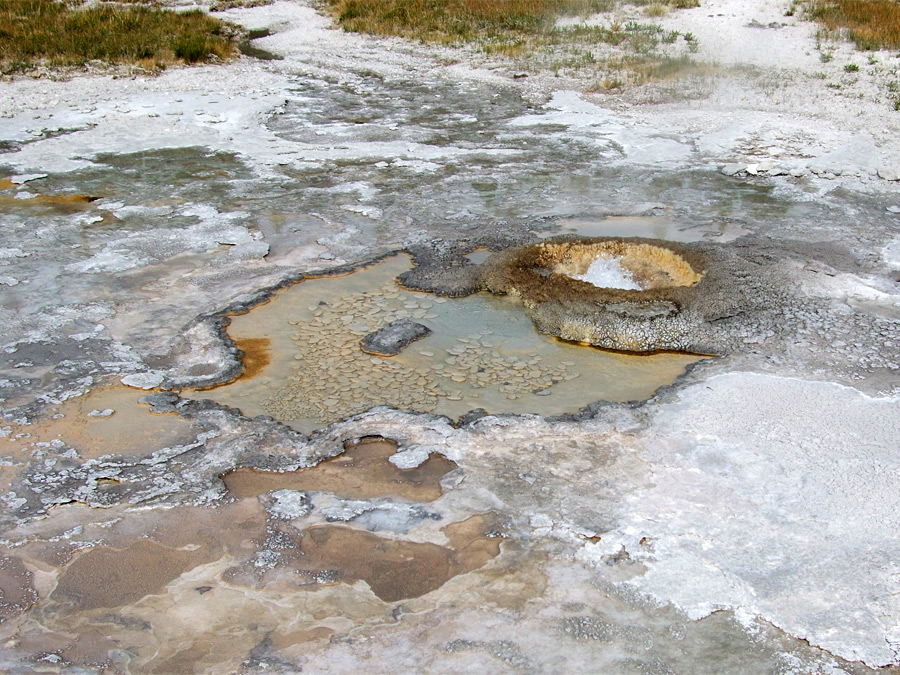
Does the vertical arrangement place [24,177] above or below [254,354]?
above

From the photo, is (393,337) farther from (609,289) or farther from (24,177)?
(24,177)

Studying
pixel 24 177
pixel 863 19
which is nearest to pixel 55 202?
pixel 24 177

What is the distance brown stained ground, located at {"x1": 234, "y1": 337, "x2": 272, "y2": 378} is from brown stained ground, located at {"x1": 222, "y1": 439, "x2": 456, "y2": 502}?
957 millimetres

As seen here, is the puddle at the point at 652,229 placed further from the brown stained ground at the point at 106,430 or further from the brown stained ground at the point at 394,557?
the brown stained ground at the point at 394,557

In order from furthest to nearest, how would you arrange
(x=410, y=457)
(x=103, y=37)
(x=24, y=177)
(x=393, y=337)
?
(x=103, y=37) → (x=24, y=177) → (x=393, y=337) → (x=410, y=457)

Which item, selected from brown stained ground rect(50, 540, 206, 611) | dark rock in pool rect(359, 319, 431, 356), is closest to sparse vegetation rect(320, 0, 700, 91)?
dark rock in pool rect(359, 319, 431, 356)

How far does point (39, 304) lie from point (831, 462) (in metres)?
4.76

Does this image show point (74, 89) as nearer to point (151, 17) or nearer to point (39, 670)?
point (151, 17)

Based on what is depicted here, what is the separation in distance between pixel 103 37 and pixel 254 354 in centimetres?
1113

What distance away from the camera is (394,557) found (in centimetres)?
322

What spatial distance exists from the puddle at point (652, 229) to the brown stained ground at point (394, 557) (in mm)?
3524

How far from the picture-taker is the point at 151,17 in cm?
1548

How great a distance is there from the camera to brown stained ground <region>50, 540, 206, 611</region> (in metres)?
3.05

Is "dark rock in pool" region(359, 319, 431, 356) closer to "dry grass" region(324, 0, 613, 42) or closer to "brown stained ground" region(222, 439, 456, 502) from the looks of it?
"brown stained ground" region(222, 439, 456, 502)
